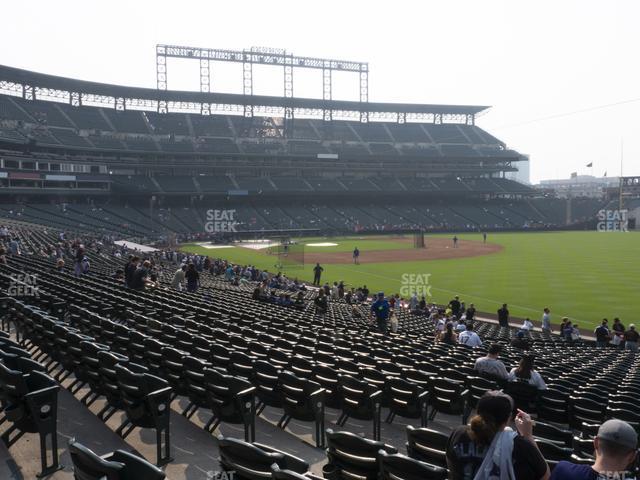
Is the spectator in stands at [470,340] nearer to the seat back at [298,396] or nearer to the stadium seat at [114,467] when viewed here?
the seat back at [298,396]

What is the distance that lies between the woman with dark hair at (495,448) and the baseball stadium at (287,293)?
0.02 m

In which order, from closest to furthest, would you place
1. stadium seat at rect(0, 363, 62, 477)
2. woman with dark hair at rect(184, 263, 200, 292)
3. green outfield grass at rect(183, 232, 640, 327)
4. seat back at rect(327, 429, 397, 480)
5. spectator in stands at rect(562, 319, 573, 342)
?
1. seat back at rect(327, 429, 397, 480)
2. stadium seat at rect(0, 363, 62, 477)
3. spectator in stands at rect(562, 319, 573, 342)
4. woman with dark hair at rect(184, 263, 200, 292)
5. green outfield grass at rect(183, 232, 640, 327)

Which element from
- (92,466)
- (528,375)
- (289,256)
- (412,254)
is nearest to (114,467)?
(92,466)

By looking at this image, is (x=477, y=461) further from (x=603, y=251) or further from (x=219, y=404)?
(x=603, y=251)

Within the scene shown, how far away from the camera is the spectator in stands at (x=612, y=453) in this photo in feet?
10.3

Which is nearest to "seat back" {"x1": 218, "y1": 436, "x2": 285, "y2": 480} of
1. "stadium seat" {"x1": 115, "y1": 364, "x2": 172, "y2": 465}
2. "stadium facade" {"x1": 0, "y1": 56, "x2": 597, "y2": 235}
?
"stadium seat" {"x1": 115, "y1": 364, "x2": 172, "y2": 465}

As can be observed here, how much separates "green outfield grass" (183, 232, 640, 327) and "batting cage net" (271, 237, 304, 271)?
106 cm

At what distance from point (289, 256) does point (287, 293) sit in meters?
28.5

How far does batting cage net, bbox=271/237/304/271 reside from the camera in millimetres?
47775

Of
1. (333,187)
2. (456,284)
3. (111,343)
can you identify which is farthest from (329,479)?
(333,187)

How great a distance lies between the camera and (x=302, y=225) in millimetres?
86312

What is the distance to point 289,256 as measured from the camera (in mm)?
54406

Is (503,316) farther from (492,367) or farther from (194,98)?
(194,98)

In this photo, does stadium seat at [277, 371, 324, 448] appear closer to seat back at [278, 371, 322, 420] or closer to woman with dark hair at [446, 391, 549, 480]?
seat back at [278, 371, 322, 420]
